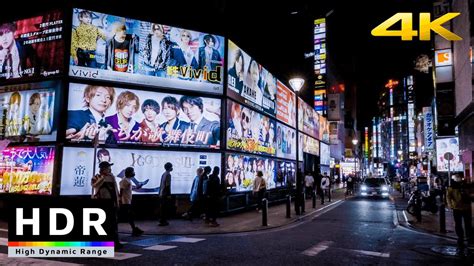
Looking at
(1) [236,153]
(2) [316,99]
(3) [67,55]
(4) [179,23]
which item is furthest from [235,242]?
(2) [316,99]

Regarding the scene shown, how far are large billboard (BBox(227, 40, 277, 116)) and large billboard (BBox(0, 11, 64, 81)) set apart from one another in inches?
278

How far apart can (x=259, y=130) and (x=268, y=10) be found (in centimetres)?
1330

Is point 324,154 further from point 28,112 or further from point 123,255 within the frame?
point 123,255

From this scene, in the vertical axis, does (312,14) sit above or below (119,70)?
above

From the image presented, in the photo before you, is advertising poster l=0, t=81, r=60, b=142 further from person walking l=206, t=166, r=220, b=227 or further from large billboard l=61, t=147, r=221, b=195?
person walking l=206, t=166, r=220, b=227

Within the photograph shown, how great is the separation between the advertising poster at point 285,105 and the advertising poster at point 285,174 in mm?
2991

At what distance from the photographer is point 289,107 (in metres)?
27.1

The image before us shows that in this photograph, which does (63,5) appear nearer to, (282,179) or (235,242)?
(235,242)

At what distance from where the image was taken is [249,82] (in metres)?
19.4

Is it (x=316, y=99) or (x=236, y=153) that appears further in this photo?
(x=316, y=99)

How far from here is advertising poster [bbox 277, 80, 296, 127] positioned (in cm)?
2480

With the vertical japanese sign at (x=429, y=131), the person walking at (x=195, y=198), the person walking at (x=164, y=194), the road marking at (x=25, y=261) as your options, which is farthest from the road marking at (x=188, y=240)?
the vertical japanese sign at (x=429, y=131)

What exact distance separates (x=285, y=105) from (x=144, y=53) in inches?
530

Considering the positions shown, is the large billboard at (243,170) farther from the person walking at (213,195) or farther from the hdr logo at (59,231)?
the hdr logo at (59,231)
